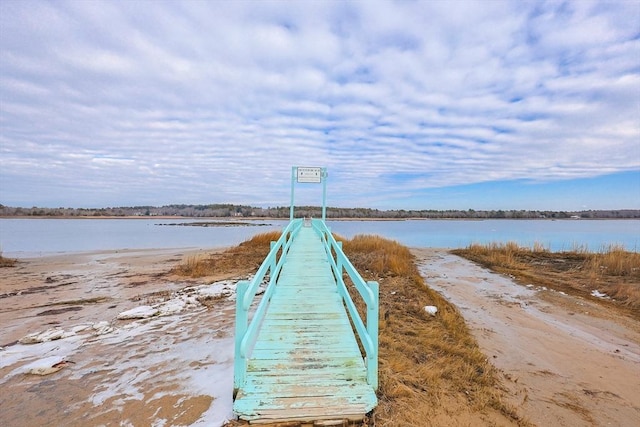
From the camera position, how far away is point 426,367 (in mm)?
4531

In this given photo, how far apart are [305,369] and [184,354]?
7.68 feet

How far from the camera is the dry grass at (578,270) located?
380 inches

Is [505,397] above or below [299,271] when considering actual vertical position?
below

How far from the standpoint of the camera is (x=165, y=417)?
11.3 feet

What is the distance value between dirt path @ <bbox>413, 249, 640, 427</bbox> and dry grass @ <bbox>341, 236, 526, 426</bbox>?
1.18 feet

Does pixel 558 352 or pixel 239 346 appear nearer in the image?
pixel 239 346

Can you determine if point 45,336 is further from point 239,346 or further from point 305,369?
point 305,369

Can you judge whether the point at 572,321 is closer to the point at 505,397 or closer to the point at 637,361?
the point at 637,361

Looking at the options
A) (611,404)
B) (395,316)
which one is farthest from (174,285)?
(611,404)

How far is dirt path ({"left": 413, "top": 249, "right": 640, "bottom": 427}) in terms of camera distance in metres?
4.05

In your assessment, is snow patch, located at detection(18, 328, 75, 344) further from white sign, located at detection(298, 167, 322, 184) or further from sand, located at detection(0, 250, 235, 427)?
white sign, located at detection(298, 167, 322, 184)

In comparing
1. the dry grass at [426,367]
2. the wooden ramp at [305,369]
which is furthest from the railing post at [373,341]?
the dry grass at [426,367]

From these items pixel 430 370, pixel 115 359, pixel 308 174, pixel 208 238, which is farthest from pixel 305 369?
pixel 208 238

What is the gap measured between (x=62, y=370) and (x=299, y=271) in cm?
531
